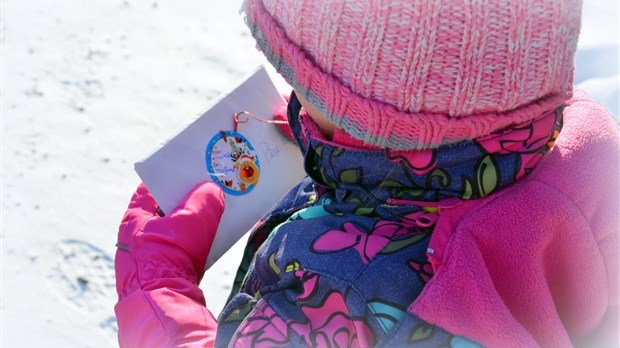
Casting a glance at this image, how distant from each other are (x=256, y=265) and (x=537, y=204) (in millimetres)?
408

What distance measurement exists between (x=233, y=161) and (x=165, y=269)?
0.87 feet

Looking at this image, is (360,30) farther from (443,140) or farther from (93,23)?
(93,23)

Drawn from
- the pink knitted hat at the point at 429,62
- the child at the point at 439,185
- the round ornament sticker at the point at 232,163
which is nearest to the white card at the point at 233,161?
the round ornament sticker at the point at 232,163

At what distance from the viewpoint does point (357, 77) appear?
2.58 ft

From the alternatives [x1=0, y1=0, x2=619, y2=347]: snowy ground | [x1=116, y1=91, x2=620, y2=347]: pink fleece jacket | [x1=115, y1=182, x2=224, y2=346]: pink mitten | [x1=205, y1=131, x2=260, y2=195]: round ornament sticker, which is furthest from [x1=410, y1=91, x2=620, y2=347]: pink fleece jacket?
[x1=0, y1=0, x2=619, y2=347]: snowy ground

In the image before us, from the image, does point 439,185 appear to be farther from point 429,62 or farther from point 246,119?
point 246,119

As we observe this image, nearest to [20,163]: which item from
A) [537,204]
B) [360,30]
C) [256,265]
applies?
[256,265]

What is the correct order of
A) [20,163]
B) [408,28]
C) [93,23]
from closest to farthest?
[408,28] → [20,163] → [93,23]

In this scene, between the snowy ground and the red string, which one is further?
the snowy ground

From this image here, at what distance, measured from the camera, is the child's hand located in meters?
1.13

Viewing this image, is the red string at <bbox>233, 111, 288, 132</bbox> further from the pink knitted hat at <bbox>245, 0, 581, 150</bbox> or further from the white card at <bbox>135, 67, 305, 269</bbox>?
the pink knitted hat at <bbox>245, 0, 581, 150</bbox>

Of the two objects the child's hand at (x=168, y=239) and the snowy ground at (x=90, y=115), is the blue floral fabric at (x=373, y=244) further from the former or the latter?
the snowy ground at (x=90, y=115)

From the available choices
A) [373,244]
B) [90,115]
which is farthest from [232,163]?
[90,115]

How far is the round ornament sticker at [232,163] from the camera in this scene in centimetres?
126
